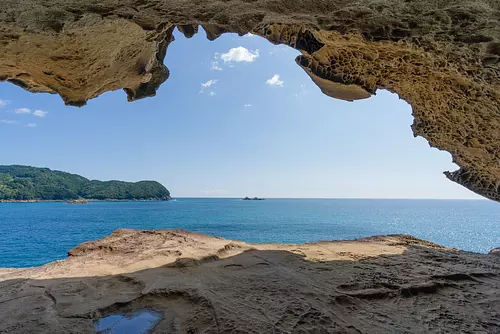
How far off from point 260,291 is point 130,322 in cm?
177

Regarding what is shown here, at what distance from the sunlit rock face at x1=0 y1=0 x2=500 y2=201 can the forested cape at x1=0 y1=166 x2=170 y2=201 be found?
113 meters

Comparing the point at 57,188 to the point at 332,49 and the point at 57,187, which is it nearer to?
the point at 57,187

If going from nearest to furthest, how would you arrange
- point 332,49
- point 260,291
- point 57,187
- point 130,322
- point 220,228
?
point 130,322 < point 260,291 < point 332,49 < point 220,228 < point 57,187

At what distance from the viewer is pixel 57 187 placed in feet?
326

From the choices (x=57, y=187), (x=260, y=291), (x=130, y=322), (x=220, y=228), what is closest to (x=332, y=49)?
(x=260, y=291)

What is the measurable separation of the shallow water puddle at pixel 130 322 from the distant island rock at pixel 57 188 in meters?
110

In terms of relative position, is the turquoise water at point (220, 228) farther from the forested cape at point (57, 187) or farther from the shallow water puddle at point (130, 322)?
the forested cape at point (57, 187)

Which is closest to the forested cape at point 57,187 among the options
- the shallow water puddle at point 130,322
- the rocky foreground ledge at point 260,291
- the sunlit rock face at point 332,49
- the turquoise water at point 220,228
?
the turquoise water at point 220,228

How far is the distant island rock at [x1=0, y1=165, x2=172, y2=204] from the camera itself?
92.3 m

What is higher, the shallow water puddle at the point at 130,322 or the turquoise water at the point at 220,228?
the shallow water puddle at the point at 130,322

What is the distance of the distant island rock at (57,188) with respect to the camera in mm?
92312

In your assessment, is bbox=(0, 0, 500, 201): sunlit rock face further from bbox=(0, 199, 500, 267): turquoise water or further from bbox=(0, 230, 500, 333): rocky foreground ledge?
bbox=(0, 199, 500, 267): turquoise water

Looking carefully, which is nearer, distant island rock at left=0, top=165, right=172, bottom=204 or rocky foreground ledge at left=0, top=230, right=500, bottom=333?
rocky foreground ledge at left=0, top=230, right=500, bottom=333

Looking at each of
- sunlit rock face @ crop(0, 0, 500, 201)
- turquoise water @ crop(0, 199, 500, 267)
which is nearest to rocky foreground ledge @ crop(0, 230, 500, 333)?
sunlit rock face @ crop(0, 0, 500, 201)
